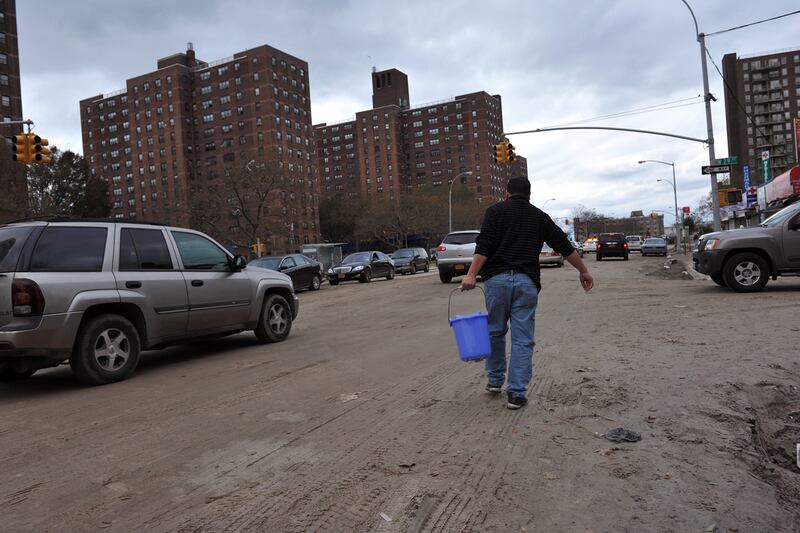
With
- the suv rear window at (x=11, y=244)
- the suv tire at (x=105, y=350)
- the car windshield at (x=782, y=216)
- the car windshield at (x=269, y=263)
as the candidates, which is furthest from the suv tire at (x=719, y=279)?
the car windshield at (x=269, y=263)

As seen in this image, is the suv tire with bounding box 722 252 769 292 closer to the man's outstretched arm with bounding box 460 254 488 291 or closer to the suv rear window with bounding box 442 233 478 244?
the suv rear window with bounding box 442 233 478 244

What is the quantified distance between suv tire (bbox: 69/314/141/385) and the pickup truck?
37.8ft

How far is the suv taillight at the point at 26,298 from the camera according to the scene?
5402mm

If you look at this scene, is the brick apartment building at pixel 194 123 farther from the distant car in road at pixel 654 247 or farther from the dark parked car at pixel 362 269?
the dark parked car at pixel 362 269

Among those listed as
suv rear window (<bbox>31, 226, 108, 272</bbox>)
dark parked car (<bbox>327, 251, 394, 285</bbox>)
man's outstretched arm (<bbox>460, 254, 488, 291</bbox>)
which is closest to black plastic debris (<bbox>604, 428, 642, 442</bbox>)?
man's outstretched arm (<bbox>460, 254, 488, 291</bbox>)

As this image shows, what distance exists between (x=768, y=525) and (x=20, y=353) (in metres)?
6.06

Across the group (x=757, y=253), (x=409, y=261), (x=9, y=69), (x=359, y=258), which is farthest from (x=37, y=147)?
(x=9, y=69)

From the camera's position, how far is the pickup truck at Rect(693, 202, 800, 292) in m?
11.6

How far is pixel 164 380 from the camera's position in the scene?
6293 mm

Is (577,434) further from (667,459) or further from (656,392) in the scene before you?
(656,392)

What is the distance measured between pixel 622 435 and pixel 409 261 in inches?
1152

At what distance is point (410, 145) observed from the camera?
483ft

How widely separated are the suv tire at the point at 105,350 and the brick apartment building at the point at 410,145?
128 metres

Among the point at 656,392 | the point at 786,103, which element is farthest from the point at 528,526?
the point at 786,103
